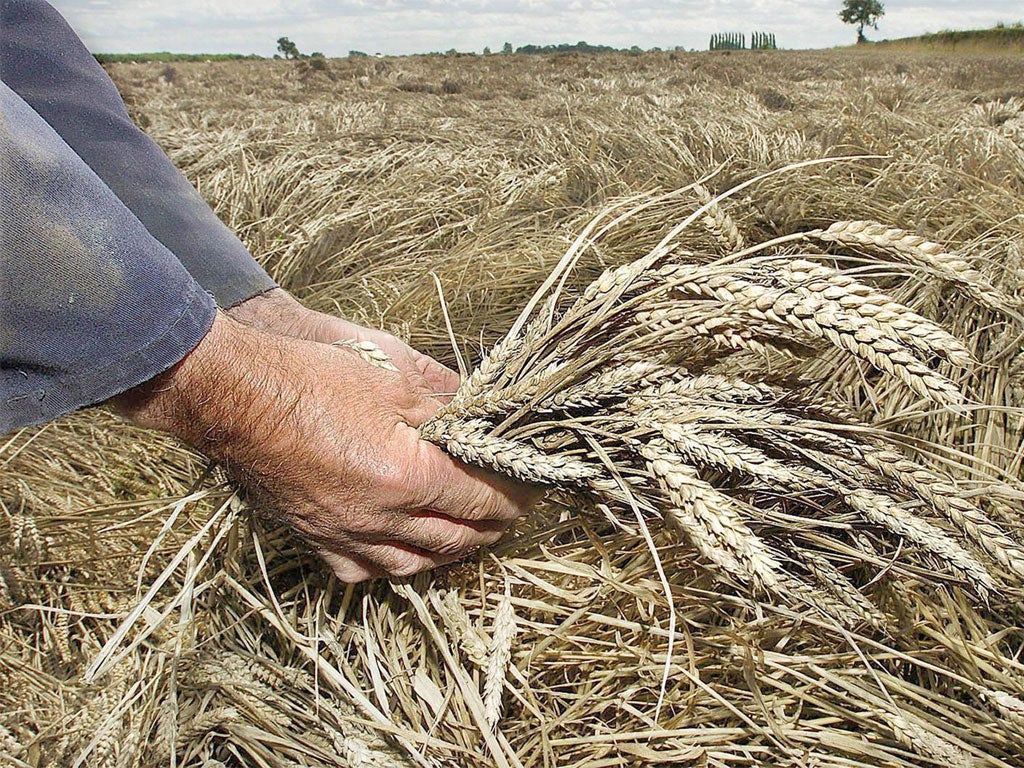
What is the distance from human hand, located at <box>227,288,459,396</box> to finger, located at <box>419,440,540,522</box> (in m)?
0.31

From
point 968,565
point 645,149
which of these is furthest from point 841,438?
point 645,149

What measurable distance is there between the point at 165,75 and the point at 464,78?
25.1 ft

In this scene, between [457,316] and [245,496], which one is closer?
[245,496]

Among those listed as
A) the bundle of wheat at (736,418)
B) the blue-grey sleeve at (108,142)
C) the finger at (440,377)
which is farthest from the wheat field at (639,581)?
the blue-grey sleeve at (108,142)

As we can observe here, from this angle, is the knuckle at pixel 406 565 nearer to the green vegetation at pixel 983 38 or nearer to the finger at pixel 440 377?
the finger at pixel 440 377

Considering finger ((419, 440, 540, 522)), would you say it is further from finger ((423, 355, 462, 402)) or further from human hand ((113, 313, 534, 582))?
finger ((423, 355, 462, 402))

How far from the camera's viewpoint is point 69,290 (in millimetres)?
901

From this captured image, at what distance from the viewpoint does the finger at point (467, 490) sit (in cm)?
108

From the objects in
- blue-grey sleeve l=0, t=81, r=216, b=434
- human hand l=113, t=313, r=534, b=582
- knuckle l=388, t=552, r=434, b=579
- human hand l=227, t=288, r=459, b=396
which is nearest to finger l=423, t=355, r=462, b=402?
human hand l=227, t=288, r=459, b=396

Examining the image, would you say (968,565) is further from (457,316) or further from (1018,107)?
(1018,107)

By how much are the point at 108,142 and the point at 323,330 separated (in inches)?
24.2

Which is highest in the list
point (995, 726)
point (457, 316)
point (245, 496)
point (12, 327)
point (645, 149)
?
point (645, 149)

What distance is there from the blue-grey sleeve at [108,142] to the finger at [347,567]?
25.2 inches

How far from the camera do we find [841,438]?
95 cm
